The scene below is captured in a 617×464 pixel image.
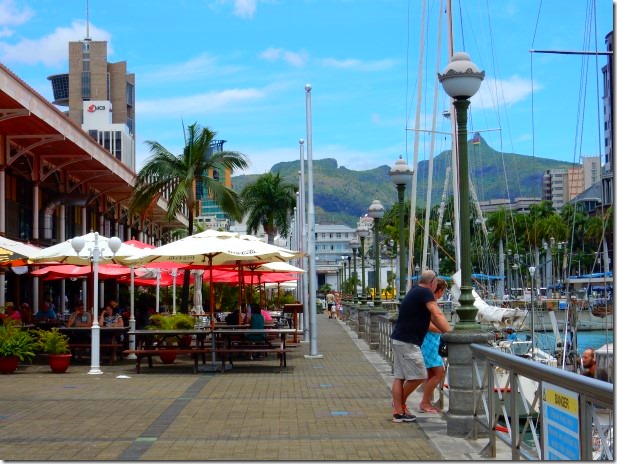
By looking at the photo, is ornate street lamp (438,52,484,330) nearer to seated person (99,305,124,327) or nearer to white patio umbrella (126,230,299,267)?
white patio umbrella (126,230,299,267)

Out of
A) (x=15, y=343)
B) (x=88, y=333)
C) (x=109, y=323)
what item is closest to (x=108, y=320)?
(x=109, y=323)

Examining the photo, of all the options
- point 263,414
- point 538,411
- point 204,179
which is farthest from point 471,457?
point 204,179

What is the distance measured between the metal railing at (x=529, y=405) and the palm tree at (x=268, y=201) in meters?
63.1

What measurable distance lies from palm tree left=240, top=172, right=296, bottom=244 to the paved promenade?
53.9m

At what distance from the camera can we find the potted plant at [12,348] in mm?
17891

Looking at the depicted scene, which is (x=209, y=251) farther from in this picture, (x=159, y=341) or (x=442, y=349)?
(x=442, y=349)

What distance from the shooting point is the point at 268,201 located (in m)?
72.3

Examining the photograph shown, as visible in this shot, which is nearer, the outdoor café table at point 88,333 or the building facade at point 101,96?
the outdoor café table at point 88,333

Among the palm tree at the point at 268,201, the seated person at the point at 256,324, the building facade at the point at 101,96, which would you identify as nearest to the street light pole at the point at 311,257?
the seated person at the point at 256,324

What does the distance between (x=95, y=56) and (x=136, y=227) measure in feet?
323

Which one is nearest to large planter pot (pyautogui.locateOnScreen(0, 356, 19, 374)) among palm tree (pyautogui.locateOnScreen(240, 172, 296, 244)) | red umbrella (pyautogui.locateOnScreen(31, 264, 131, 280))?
red umbrella (pyautogui.locateOnScreen(31, 264, 131, 280))

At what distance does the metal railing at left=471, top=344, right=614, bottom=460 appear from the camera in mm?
5336

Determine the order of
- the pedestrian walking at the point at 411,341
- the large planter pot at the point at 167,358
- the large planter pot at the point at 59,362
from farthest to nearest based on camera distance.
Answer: the large planter pot at the point at 167,358
the large planter pot at the point at 59,362
the pedestrian walking at the point at 411,341

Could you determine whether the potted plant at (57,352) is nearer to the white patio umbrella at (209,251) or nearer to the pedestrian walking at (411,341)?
the white patio umbrella at (209,251)
